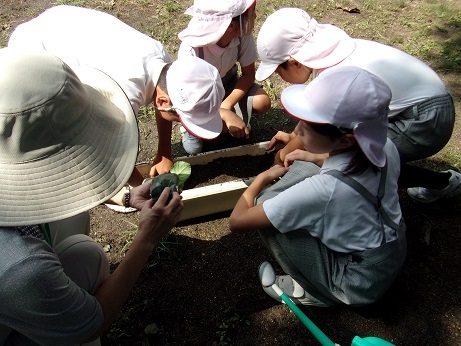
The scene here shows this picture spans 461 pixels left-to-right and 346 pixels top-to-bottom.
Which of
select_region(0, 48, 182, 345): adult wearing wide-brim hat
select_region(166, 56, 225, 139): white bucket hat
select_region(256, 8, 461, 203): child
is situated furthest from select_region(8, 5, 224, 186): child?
select_region(0, 48, 182, 345): adult wearing wide-brim hat

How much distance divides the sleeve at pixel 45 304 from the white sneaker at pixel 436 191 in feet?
6.25

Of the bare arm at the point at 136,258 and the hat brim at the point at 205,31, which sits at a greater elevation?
the hat brim at the point at 205,31

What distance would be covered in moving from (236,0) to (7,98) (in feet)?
5.04

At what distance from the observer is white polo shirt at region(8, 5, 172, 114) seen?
2033 mm

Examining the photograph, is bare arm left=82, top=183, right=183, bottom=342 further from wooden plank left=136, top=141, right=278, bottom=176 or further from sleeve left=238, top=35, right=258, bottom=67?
sleeve left=238, top=35, right=258, bottom=67

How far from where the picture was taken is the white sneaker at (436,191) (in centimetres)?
238


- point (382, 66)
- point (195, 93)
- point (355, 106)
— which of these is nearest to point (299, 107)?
point (355, 106)

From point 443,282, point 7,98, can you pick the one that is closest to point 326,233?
point 443,282

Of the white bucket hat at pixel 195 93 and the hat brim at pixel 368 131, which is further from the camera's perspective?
the white bucket hat at pixel 195 93

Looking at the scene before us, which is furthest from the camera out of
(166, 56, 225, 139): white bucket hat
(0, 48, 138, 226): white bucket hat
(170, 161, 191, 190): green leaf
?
(170, 161, 191, 190): green leaf

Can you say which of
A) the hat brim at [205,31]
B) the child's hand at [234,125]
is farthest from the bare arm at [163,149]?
the hat brim at [205,31]

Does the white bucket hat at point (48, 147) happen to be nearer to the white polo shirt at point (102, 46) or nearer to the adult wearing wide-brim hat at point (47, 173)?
the adult wearing wide-brim hat at point (47, 173)

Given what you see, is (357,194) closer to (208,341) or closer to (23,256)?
(208,341)

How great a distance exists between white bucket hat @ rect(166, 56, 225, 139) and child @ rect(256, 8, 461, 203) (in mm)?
317
